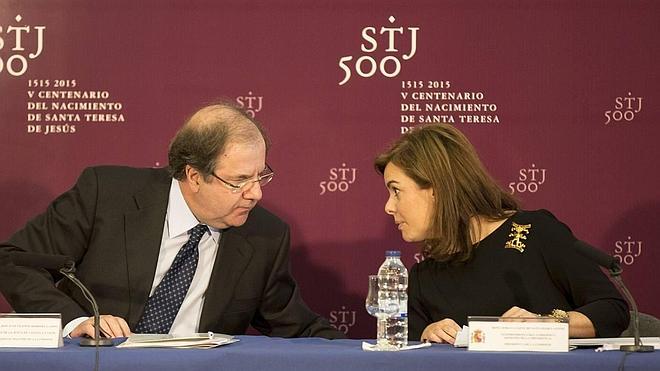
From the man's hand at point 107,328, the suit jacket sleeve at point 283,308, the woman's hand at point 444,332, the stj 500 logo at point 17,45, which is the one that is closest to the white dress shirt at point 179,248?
the suit jacket sleeve at point 283,308

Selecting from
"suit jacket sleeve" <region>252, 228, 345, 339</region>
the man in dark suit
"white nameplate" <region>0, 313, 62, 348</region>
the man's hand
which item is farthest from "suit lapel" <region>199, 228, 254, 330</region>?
"white nameplate" <region>0, 313, 62, 348</region>

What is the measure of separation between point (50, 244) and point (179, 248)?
45 cm

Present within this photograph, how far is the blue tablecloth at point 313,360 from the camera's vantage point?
253 cm

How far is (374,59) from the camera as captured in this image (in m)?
4.39

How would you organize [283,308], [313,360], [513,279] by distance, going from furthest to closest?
[283,308], [513,279], [313,360]

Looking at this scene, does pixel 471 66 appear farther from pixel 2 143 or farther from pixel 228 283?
pixel 2 143

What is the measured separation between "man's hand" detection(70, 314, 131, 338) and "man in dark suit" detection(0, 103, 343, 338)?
0.37 meters

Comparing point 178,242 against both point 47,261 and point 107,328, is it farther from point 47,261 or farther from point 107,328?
point 47,261

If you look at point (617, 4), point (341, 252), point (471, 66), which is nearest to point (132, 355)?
point (341, 252)

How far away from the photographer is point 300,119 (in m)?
4.41

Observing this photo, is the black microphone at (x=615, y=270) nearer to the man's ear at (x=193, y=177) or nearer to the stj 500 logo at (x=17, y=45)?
the man's ear at (x=193, y=177)

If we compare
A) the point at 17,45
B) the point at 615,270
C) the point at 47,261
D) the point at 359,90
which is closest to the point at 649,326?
the point at 615,270

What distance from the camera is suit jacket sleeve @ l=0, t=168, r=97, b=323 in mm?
3381

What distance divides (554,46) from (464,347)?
6.67 ft
